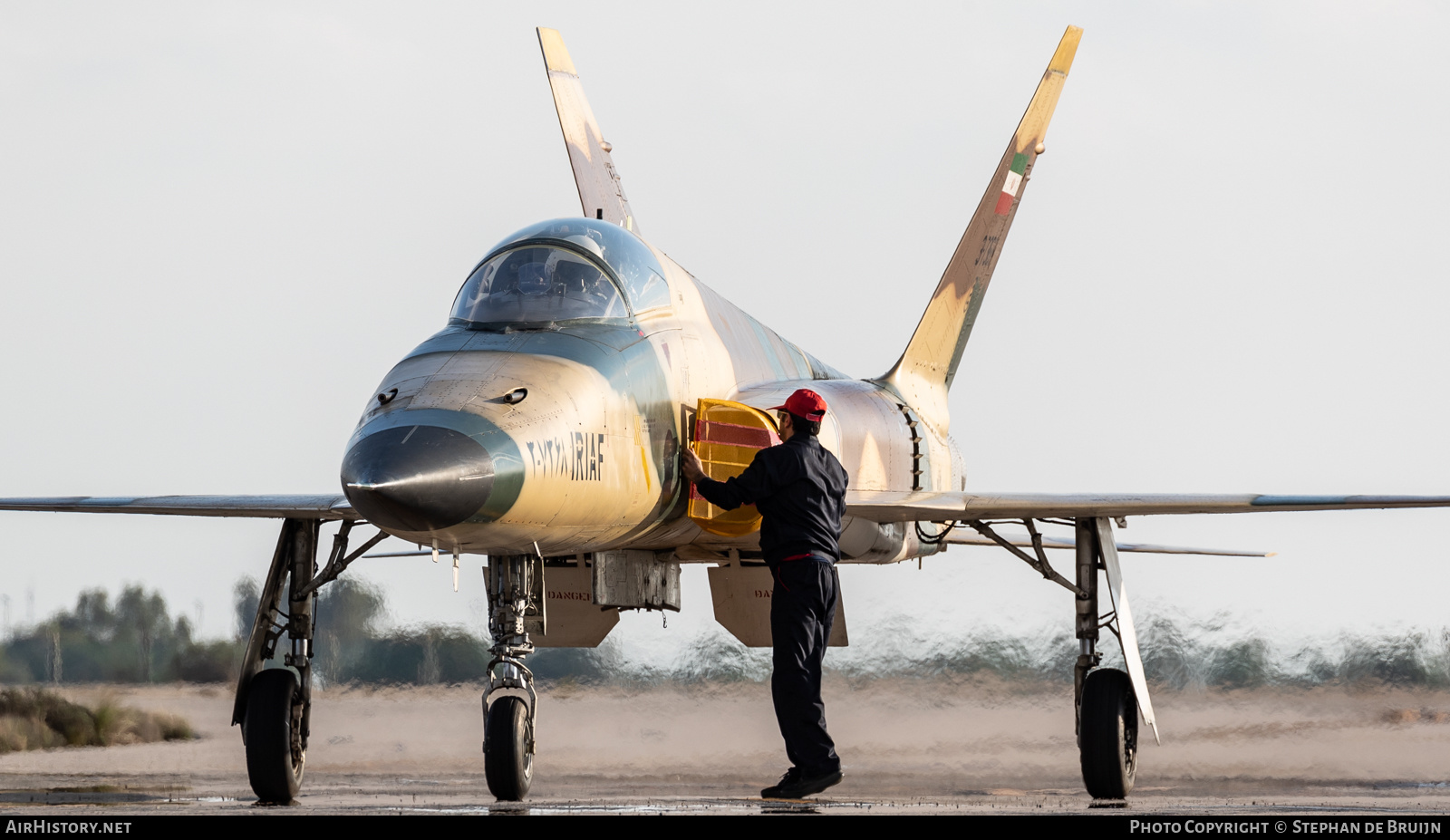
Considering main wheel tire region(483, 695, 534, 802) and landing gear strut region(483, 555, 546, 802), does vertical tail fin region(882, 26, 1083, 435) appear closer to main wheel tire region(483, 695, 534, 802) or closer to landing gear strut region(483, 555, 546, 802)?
landing gear strut region(483, 555, 546, 802)

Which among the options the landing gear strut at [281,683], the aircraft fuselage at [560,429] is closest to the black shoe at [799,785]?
the aircraft fuselage at [560,429]

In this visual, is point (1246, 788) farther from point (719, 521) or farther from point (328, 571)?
point (328, 571)

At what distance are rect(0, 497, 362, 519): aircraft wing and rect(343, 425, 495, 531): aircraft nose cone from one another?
10.5ft

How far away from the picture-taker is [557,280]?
910 centimetres

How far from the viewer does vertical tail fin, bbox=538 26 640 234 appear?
1542 centimetres

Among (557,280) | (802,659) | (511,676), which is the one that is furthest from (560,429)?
(511,676)

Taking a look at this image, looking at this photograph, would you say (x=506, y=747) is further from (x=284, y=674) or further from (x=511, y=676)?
(x=284, y=674)

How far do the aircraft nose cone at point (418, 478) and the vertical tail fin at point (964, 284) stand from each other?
25.4 ft

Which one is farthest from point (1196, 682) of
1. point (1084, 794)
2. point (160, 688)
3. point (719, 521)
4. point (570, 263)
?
point (160, 688)

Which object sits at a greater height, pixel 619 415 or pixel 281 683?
pixel 619 415

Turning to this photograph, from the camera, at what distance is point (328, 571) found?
1073 cm

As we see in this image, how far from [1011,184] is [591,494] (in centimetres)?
845

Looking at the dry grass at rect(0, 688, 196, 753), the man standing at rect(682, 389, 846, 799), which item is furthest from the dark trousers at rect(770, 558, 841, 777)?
the dry grass at rect(0, 688, 196, 753)
